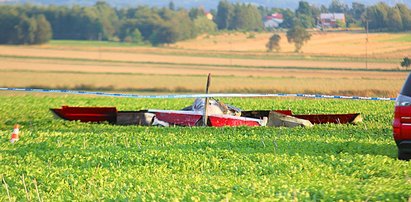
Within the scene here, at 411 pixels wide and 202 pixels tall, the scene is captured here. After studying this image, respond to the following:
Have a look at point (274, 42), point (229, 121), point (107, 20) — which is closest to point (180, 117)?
point (229, 121)

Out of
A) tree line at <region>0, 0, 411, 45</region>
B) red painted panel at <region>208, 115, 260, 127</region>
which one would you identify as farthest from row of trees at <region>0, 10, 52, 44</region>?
red painted panel at <region>208, 115, 260, 127</region>

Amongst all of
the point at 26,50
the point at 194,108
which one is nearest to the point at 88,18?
the point at 26,50

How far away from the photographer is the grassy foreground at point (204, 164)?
12.3 metres

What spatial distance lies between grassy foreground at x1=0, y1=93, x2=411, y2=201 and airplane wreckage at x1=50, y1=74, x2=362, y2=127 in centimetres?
123

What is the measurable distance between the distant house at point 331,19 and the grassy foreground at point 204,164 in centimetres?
2841

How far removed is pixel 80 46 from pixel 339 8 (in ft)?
59.0

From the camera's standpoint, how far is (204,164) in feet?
52.3

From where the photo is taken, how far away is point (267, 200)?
11180mm

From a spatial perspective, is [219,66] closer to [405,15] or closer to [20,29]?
[20,29]

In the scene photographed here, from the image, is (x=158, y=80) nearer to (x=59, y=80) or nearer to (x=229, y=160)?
(x=59, y=80)

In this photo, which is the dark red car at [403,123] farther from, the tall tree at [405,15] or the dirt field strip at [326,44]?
the tall tree at [405,15]

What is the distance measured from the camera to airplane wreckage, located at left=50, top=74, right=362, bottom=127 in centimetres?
2548

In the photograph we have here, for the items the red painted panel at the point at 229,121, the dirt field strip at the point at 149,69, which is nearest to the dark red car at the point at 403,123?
the red painted panel at the point at 229,121

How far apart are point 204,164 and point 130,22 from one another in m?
54.3
